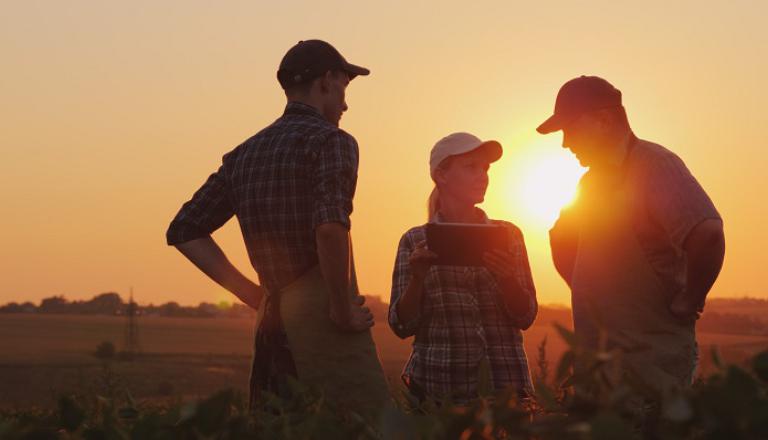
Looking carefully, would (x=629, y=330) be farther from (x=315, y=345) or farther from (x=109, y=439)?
(x=109, y=439)

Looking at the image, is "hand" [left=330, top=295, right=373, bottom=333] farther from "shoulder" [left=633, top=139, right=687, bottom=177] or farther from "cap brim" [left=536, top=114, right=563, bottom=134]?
"shoulder" [left=633, top=139, right=687, bottom=177]

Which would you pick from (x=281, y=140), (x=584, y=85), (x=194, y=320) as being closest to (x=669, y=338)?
(x=584, y=85)

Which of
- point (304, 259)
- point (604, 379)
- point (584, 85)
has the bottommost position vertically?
point (604, 379)

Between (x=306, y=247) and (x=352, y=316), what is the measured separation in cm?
36

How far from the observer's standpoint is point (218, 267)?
4.57 m

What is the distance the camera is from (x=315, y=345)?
13.6ft

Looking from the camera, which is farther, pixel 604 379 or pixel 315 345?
pixel 315 345

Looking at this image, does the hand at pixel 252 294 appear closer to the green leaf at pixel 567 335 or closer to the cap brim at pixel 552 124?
the cap brim at pixel 552 124

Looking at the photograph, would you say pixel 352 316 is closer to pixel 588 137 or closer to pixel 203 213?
pixel 203 213

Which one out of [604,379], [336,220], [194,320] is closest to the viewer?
[604,379]

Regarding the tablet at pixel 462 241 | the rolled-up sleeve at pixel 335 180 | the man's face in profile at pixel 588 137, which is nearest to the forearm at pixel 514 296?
the tablet at pixel 462 241

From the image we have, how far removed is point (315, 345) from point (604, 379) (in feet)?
10.1

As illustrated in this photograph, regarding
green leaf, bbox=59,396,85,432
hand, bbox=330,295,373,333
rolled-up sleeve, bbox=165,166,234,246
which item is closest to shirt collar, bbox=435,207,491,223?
rolled-up sleeve, bbox=165,166,234,246

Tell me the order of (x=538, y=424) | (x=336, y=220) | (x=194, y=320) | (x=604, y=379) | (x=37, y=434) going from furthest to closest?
(x=194, y=320)
(x=336, y=220)
(x=37, y=434)
(x=604, y=379)
(x=538, y=424)
